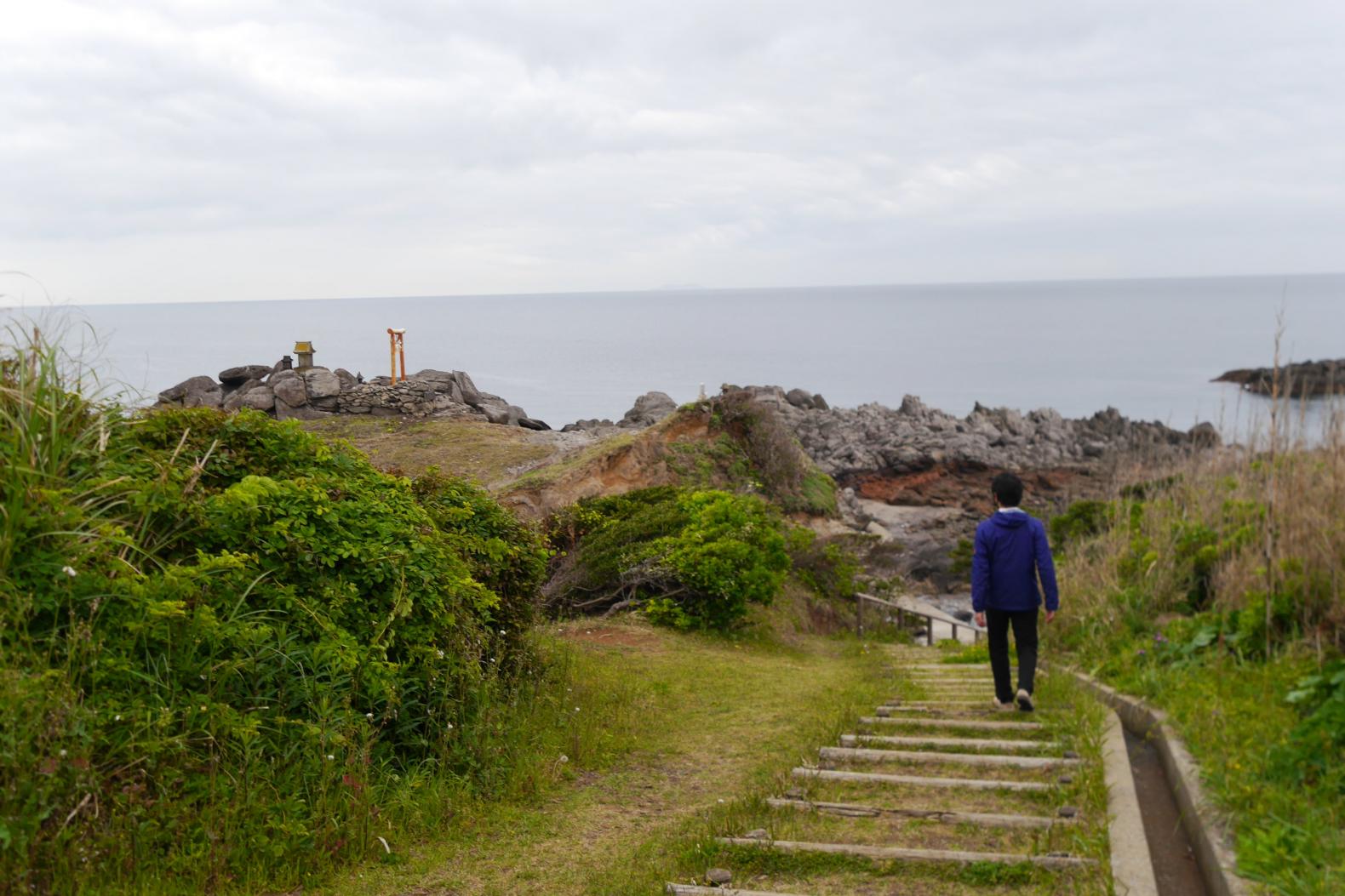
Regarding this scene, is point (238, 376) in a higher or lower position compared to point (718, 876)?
higher

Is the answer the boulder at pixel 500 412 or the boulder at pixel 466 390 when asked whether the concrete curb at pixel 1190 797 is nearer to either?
the boulder at pixel 500 412

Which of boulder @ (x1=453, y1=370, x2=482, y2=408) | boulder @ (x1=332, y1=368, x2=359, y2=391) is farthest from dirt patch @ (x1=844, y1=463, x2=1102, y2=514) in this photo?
boulder @ (x1=332, y1=368, x2=359, y2=391)

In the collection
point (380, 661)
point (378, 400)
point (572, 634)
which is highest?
point (378, 400)

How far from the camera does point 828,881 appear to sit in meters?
4.76

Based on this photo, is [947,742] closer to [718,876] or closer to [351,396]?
[718,876]

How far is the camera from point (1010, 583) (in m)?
7.87

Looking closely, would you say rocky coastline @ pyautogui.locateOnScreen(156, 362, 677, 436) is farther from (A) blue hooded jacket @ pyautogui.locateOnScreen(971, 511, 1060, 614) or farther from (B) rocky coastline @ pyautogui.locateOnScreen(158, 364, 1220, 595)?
(A) blue hooded jacket @ pyautogui.locateOnScreen(971, 511, 1060, 614)

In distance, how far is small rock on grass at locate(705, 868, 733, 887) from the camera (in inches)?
186

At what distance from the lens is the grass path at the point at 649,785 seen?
512cm

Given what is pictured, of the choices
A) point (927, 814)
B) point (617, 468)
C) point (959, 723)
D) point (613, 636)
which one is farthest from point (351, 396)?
point (927, 814)

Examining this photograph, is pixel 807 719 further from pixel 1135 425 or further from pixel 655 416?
pixel 1135 425

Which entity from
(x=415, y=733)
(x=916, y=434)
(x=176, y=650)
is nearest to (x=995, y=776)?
(x=415, y=733)

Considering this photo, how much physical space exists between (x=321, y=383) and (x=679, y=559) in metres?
18.9

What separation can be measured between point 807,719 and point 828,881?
3390 millimetres
